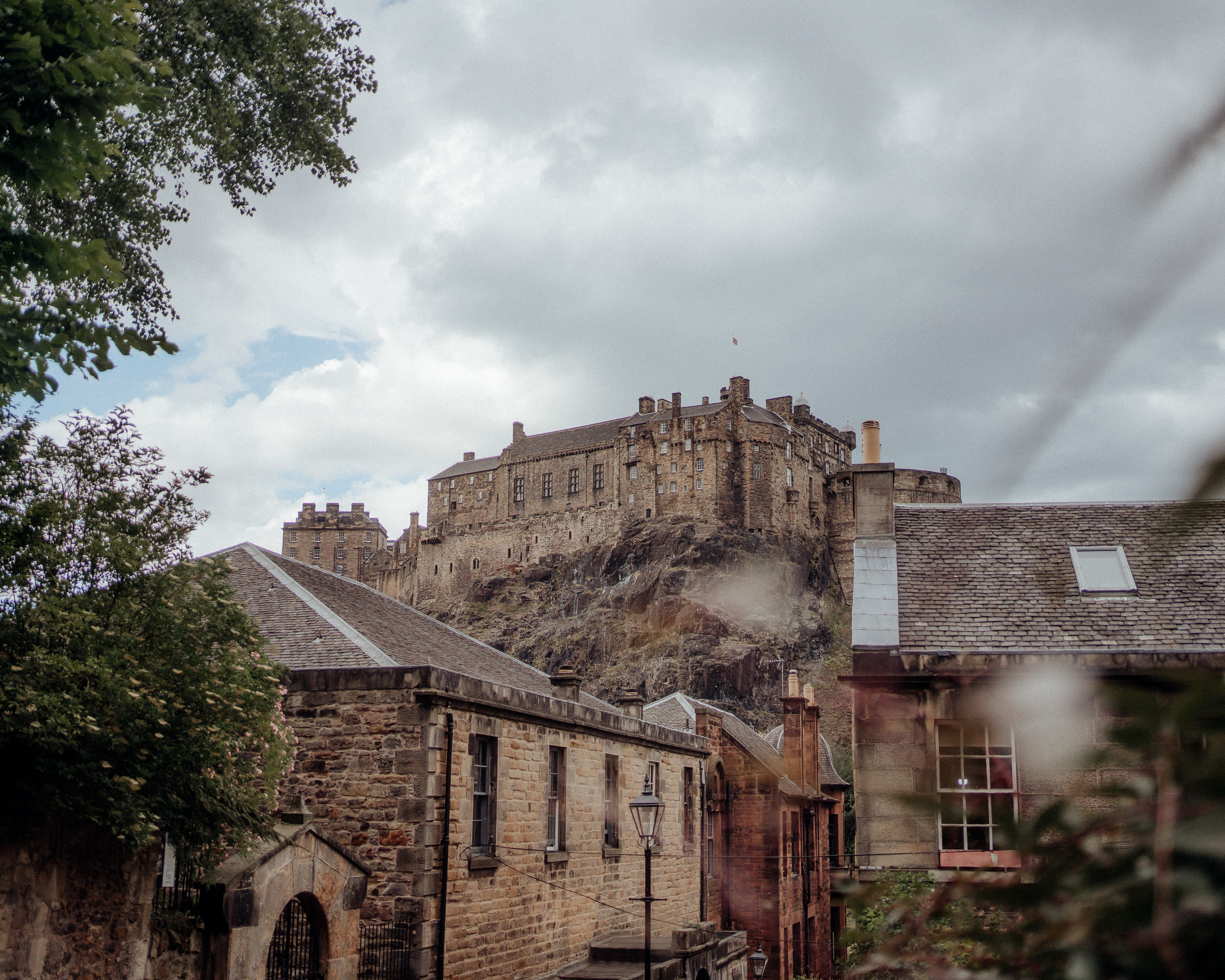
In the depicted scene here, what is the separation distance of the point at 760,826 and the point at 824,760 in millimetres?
12238

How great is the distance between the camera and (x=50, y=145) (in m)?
8.23

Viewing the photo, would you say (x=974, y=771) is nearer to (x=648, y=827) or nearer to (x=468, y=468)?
(x=648, y=827)

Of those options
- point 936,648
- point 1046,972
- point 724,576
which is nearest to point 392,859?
point 936,648

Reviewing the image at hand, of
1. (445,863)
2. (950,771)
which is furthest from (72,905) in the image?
(950,771)

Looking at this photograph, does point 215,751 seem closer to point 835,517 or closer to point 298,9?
point 298,9

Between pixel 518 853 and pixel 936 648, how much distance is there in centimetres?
715

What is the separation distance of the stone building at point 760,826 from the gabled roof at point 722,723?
50 mm

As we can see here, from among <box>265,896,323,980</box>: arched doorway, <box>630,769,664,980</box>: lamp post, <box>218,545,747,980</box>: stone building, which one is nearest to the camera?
<box>265,896,323,980</box>: arched doorway

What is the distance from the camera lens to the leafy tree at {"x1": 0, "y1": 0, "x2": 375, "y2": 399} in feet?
27.0

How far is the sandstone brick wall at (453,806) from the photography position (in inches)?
572

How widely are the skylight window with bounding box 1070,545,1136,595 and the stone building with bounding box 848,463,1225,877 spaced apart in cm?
2

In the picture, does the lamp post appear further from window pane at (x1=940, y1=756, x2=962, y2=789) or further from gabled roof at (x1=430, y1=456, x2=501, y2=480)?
gabled roof at (x1=430, y1=456, x2=501, y2=480)

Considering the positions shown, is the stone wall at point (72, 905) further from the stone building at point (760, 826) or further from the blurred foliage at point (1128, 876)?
the stone building at point (760, 826)

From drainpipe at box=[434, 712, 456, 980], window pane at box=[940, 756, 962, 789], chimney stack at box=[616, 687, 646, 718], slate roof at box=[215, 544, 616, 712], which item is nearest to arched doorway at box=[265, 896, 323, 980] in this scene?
drainpipe at box=[434, 712, 456, 980]
